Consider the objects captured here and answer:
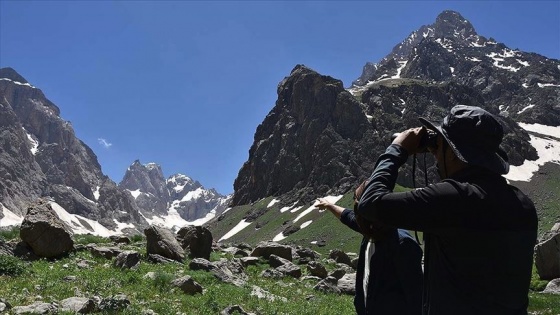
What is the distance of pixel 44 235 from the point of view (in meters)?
17.0

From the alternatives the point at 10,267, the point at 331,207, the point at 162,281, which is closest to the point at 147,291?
the point at 162,281

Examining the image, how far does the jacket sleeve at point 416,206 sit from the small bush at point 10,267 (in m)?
13.1

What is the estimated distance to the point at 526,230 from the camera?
3.38 m

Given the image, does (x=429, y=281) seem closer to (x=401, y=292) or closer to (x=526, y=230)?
(x=526, y=230)

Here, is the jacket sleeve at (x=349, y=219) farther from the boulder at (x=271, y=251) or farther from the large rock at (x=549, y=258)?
the large rock at (x=549, y=258)

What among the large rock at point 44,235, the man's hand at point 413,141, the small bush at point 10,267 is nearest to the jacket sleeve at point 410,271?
the man's hand at point 413,141

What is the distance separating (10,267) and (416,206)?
13.7 metres

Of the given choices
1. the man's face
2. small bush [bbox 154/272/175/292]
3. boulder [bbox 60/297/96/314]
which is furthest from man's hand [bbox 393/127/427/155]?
small bush [bbox 154/272/175/292]

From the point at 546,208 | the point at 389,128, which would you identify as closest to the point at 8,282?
the point at 546,208

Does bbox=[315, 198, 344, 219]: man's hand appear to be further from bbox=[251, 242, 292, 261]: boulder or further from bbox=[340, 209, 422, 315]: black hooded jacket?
bbox=[251, 242, 292, 261]: boulder

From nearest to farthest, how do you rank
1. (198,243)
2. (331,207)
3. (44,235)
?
1. (331,207)
2. (44,235)
3. (198,243)

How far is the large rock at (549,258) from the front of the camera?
29062 millimetres

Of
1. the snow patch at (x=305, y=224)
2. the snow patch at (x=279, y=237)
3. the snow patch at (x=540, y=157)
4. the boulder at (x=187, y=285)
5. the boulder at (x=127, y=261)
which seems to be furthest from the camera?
the snow patch at (x=540, y=157)

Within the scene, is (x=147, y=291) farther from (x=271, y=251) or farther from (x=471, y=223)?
(x=271, y=251)
